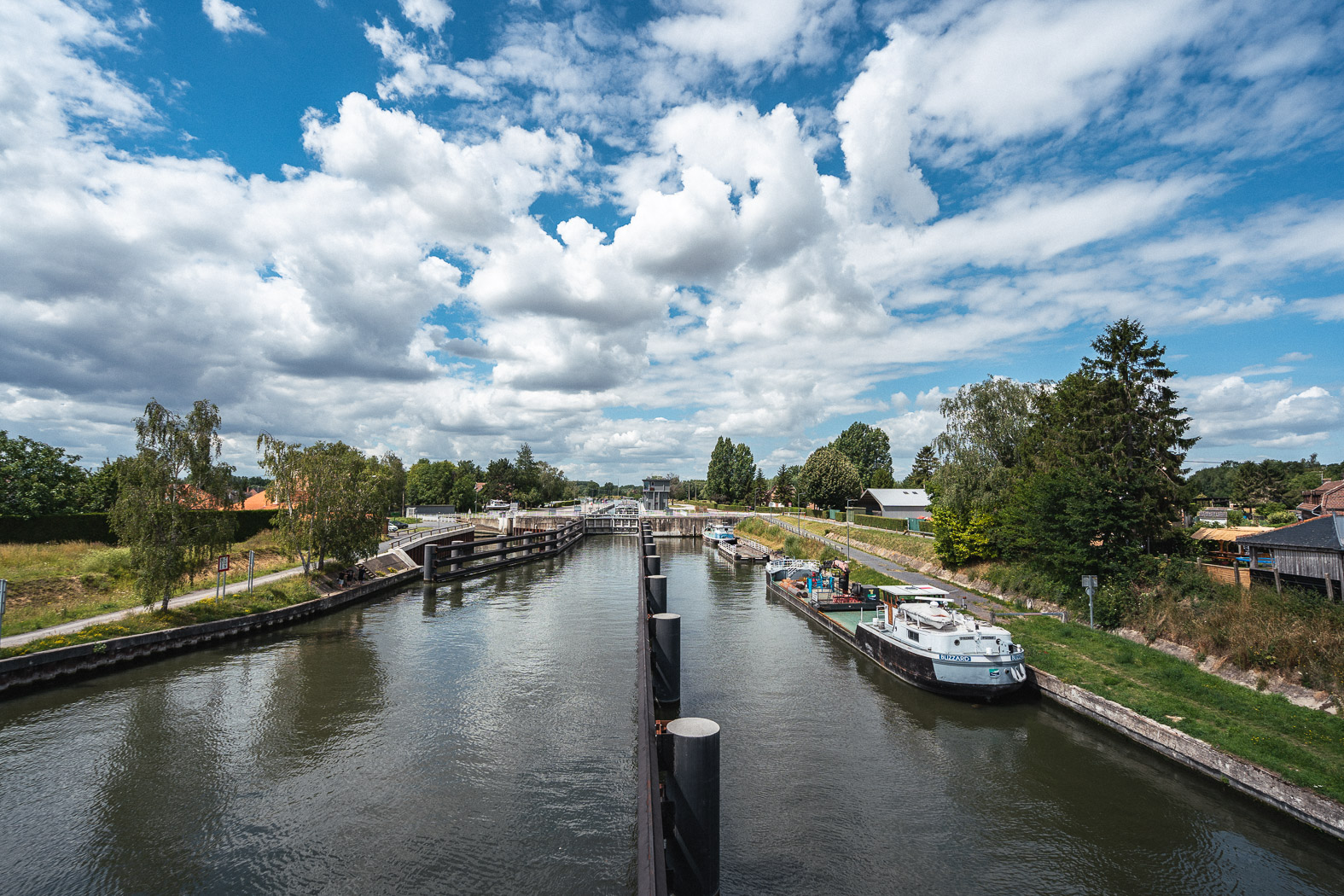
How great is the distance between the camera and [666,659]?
1783 cm

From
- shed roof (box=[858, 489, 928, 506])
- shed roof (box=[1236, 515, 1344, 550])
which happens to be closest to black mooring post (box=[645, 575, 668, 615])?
shed roof (box=[1236, 515, 1344, 550])

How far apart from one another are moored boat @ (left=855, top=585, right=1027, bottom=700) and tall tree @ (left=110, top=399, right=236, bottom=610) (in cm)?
2688

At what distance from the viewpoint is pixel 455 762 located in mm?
14078

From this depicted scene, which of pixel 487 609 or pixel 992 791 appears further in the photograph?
pixel 487 609

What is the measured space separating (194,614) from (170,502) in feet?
16.0

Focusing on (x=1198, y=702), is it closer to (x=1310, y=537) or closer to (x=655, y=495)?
(x=1310, y=537)

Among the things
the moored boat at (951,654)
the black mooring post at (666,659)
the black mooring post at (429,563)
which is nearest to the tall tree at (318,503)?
the black mooring post at (429,563)

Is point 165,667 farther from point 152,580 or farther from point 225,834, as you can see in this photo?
point 225,834

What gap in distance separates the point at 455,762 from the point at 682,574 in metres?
38.0

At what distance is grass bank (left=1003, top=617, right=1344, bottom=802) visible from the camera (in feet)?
39.0

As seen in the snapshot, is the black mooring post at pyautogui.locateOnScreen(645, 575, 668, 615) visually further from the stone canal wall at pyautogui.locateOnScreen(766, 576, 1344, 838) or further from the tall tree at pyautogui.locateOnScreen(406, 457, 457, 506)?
the tall tree at pyautogui.locateOnScreen(406, 457, 457, 506)

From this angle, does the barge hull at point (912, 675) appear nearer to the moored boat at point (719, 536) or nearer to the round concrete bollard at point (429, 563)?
the round concrete bollard at point (429, 563)

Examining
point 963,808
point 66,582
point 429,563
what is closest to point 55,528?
point 66,582

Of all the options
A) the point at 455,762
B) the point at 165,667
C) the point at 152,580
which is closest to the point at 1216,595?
the point at 455,762
